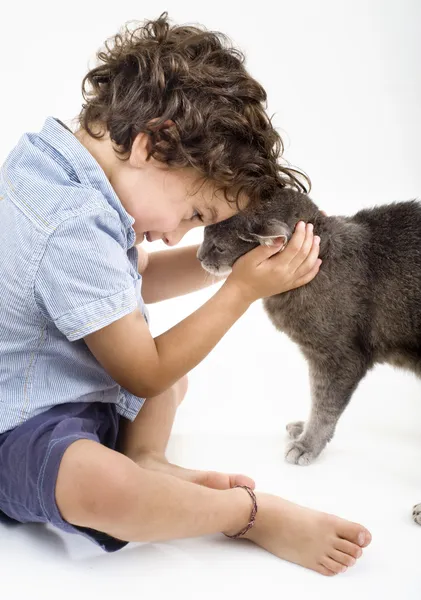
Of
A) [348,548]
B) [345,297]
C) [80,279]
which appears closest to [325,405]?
[345,297]

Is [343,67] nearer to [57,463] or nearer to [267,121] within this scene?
[267,121]

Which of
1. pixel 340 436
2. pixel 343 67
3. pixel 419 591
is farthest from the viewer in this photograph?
pixel 343 67

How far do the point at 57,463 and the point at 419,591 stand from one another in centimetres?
59

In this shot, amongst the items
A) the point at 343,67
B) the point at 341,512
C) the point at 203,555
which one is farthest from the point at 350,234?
the point at 343,67

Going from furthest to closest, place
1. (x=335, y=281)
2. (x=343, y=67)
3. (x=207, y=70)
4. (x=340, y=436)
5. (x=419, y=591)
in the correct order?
(x=343, y=67), (x=340, y=436), (x=335, y=281), (x=207, y=70), (x=419, y=591)

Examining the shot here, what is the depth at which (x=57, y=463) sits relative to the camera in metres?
1.18

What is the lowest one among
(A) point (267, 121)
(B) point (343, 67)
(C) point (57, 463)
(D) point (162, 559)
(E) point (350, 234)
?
(D) point (162, 559)

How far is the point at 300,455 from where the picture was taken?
63.1 inches

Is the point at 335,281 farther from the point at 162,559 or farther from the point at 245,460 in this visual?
the point at 162,559

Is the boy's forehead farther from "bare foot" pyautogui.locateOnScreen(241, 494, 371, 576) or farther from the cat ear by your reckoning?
"bare foot" pyautogui.locateOnScreen(241, 494, 371, 576)

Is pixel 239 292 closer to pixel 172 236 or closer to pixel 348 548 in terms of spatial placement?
pixel 172 236

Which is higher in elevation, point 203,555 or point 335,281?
point 335,281

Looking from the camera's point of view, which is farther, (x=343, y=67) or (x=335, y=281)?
(x=343, y=67)

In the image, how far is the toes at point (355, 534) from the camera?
1221 millimetres
